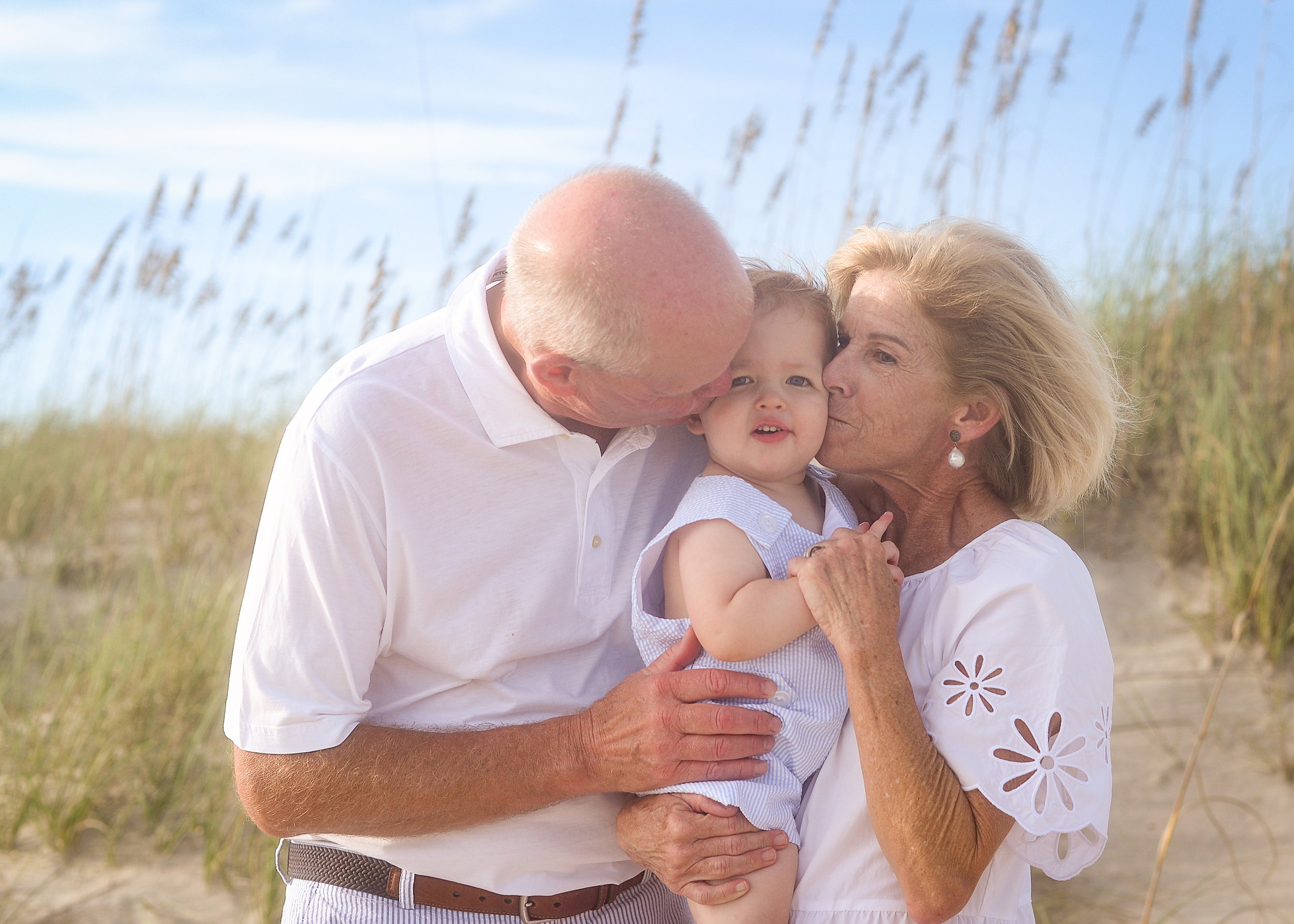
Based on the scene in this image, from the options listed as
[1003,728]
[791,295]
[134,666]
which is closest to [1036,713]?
[1003,728]

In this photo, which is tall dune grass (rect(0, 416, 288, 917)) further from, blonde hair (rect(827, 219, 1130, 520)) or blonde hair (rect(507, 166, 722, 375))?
blonde hair (rect(827, 219, 1130, 520))

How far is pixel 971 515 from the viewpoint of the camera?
7.19ft

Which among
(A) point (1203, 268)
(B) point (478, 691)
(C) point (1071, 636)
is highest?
(A) point (1203, 268)

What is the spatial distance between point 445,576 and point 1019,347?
1258mm

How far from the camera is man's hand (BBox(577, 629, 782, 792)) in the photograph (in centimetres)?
189

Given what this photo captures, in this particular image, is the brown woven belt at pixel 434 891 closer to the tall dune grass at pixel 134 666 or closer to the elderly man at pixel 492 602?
the elderly man at pixel 492 602

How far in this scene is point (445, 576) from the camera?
198 centimetres

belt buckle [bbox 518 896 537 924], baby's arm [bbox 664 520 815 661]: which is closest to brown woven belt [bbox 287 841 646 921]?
belt buckle [bbox 518 896 537 924]

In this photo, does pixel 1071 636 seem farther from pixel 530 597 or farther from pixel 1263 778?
pixel 1263 778

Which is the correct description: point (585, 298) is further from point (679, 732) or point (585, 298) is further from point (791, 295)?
point (679, 732)

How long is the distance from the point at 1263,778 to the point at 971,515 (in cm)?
260

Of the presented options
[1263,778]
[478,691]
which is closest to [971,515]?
[478,691]

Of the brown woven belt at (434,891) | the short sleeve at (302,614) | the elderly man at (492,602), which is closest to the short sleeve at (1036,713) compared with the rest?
the elderly man at (492,602)

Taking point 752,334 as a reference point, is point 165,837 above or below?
below
